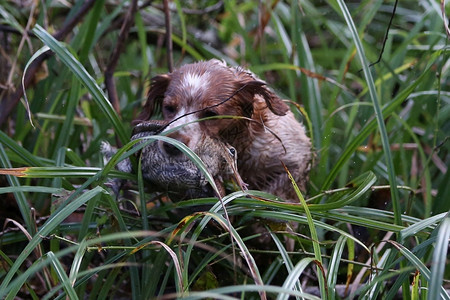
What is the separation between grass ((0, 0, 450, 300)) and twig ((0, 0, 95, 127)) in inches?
1.0

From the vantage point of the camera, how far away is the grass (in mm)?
2180

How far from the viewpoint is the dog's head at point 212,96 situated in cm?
278

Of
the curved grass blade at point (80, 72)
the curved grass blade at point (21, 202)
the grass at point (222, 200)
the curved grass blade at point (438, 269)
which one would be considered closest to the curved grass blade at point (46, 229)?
the grass at point (222, 200)

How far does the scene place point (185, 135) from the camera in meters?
2.57

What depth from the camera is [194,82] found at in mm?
2854

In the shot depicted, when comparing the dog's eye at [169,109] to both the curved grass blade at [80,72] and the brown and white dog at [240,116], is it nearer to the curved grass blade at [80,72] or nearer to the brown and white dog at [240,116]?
the brown and white dog at [240,116]

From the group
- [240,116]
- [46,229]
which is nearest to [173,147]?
[240,116]

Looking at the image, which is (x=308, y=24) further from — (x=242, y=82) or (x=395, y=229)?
(x=395, y=229)

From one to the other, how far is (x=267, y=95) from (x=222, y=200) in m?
0.86

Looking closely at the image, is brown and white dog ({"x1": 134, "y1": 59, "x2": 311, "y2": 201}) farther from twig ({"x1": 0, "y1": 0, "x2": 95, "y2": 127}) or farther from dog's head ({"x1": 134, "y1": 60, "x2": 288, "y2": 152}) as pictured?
twig ({"x1": 0, "y1": 0, "x2": 95, "y2": 127})

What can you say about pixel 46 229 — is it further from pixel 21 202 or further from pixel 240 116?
pixel 240 116

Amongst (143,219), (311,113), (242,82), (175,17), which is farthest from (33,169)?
(175,17)

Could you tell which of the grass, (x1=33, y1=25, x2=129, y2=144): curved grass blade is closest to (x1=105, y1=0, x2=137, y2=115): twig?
the grass

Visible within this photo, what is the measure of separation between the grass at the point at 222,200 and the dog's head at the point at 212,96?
Result: 23 centimetres
